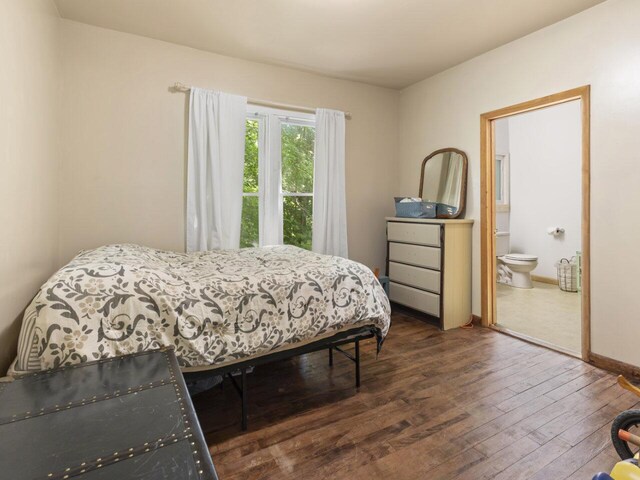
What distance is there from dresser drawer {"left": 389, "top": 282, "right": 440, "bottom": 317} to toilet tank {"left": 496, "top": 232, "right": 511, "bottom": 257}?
240cm

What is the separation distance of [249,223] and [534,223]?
4311 mm

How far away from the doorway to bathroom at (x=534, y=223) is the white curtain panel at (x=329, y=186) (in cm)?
141

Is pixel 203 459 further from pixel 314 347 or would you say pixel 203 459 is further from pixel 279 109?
pixel 279 109

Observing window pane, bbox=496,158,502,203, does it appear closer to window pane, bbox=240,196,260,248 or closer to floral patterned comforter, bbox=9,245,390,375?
window pane, bbox=240,196,260,248

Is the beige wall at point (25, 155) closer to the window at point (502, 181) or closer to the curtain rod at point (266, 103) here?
the curtain rod at point (266, 103)

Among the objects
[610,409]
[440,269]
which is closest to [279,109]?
[440,269]

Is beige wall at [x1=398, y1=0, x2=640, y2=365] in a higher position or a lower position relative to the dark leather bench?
higher

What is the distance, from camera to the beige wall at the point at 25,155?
149 centimetres

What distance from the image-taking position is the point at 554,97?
2678 millimetres

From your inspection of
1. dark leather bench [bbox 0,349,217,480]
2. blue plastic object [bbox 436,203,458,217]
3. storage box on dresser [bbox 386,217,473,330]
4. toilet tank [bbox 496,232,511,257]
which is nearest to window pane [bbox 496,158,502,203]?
toilet tank [bbox 496,232,511,257]

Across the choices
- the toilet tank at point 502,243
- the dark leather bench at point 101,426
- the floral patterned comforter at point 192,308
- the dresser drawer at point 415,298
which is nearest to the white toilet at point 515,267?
the toilet tank at point 502,243

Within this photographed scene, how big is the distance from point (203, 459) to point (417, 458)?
47.7 inches

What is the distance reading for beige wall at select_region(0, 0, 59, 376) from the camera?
1489 millimetres

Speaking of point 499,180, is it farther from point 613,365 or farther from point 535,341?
point 613,365
